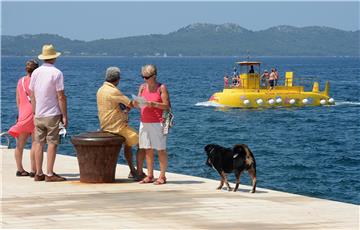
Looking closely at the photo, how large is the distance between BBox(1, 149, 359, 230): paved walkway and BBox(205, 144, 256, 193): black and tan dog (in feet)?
0.80

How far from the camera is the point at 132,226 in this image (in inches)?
389

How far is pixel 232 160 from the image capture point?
12.7 meters

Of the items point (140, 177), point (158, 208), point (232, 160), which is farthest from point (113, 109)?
point (158, 208)

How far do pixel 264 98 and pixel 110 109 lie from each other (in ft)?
150

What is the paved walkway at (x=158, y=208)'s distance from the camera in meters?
10.1

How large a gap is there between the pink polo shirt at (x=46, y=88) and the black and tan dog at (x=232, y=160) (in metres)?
2.08

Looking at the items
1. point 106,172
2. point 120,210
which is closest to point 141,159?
point 106,172

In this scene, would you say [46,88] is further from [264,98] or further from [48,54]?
[264,98]

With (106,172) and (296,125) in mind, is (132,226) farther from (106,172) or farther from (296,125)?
(296,125)

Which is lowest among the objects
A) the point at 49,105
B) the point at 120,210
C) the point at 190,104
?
the point at 190,104

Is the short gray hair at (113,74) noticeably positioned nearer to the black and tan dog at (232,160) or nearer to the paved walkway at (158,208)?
the paved walkway at (158,208)

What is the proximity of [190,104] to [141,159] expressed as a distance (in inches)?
2183

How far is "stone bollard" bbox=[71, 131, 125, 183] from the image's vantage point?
12938mm

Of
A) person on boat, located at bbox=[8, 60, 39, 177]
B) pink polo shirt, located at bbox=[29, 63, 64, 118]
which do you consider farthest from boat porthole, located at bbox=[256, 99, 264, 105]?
pink polo shirt, located at bbox=[29, 63, 64, 118]
